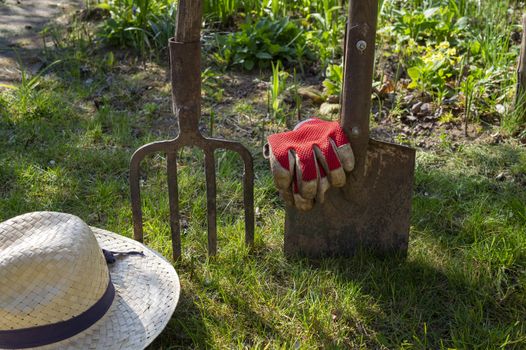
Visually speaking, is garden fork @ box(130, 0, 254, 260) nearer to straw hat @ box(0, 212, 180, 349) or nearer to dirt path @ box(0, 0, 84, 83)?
straw hat @ box(0, 212, 180, 349)

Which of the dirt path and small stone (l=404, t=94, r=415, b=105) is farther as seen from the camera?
the dirt path

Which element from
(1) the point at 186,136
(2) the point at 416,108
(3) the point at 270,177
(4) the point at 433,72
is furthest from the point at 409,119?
(1) the point at 186,136

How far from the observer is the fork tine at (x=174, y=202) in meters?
2.70

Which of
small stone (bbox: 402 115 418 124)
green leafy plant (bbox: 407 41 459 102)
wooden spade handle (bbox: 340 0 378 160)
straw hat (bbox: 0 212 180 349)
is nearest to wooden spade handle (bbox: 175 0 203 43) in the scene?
wooden spade handle (bbox: 340 0 378 160)

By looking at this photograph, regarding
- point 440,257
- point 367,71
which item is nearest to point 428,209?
point 440,257

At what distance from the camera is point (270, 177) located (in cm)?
345

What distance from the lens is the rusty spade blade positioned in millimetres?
2562

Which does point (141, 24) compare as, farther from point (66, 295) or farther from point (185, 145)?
point (66, 295)

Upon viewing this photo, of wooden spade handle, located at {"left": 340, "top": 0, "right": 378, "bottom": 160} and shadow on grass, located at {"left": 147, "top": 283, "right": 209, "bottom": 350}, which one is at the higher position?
wooden spade handle, located at {"left": 340, "top": 0, "right": 378, "bottom": 160}

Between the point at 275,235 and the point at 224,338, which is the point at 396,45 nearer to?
the point at 275,235

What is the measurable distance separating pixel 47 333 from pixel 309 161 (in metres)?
1.10

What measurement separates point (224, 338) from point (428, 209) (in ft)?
4.12

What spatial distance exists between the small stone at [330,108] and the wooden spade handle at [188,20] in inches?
62.2

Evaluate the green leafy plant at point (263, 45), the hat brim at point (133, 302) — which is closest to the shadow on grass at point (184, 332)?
the hat brim at point (133, 302)
